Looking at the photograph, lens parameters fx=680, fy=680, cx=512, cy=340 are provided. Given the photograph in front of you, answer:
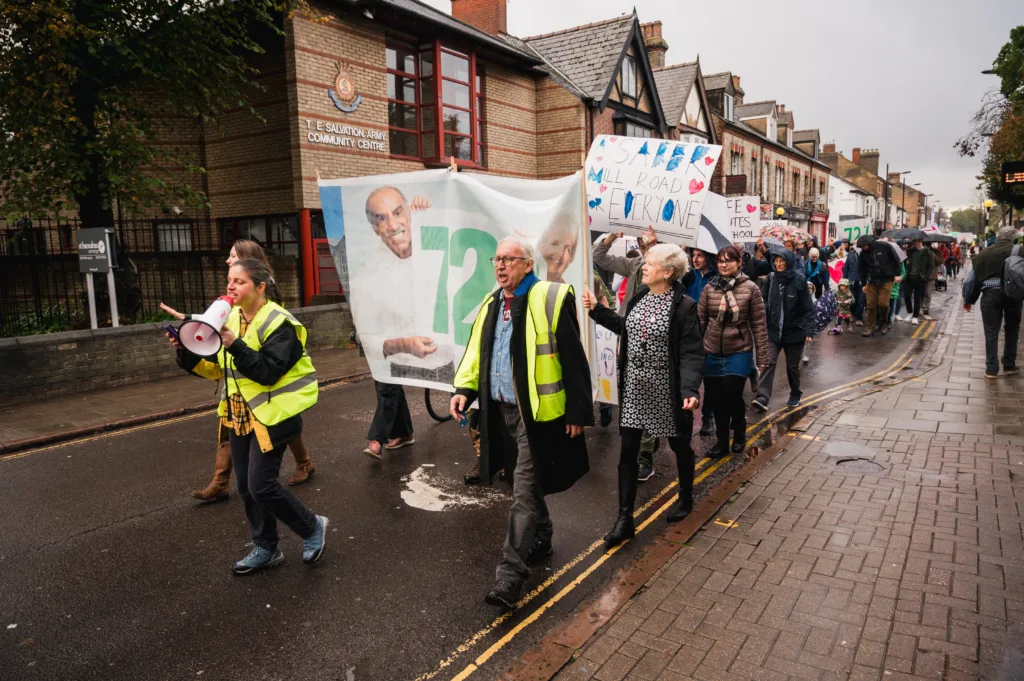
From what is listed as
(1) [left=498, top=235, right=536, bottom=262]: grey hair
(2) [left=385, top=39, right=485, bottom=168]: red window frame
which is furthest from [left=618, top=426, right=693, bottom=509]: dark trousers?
(2) [left=385, top=39, right=485, bottom=168]: red window frame

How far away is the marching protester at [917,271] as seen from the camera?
16.1 metres

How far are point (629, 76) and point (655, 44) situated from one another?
9393 millimetres

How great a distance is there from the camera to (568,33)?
84.4 feet

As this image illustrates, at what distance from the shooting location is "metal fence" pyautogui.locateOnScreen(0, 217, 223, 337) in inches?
451

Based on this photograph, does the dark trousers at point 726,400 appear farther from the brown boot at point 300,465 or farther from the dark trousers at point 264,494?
the dark trousers at point 264,494

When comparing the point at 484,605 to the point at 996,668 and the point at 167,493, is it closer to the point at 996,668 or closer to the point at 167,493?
the point at 996,668

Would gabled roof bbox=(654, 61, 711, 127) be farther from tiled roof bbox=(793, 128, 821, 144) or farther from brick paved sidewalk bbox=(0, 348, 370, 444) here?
tiled roof bbox=(793, 128, 821, 144)

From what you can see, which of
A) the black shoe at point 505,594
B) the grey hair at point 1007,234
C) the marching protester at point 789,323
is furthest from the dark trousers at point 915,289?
the black shoe at point 505,594

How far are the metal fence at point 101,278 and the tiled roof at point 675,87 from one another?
19205mm

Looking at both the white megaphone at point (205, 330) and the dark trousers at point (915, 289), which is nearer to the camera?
the white megaphone at point (205, 330)

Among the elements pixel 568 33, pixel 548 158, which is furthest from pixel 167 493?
pixel 568 33

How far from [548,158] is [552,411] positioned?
770 inches

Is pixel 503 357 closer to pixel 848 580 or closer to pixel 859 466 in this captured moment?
pixel 848 580

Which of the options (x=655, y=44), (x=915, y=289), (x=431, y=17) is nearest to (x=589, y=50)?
(x=431, y=17)
